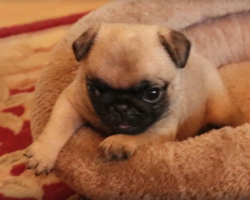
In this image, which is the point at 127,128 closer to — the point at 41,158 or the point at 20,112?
the point at 41,158

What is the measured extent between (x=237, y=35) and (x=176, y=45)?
874 millimetres

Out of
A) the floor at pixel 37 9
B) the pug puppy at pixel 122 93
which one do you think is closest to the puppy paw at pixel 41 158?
the pug puppy at pixel 122 93

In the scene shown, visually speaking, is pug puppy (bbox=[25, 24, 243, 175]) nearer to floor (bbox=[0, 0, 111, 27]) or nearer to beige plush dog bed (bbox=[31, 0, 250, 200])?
beige plush dog bed (bbox=[31, 0, 250, 200])

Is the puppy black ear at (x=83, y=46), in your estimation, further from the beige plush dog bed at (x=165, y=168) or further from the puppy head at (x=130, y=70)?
the beige plush dog bed at (x=165, y=168)

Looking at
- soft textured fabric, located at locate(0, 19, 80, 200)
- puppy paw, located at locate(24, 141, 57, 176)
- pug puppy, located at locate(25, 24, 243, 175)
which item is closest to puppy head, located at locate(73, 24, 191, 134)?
pug puppy, located at locate(25, 24, 243, 175)

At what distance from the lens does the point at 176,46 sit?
1180 millimetres

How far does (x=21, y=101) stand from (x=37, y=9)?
3.19 ft

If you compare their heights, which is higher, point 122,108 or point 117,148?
point 122,108

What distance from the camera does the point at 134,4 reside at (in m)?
1.75

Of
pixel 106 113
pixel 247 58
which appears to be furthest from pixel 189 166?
pixel 247 58

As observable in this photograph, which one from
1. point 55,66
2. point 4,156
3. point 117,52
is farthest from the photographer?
point 4,156

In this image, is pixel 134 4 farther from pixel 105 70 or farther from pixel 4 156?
pixel 4 156

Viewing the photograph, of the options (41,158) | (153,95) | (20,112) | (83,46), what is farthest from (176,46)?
(20,112)

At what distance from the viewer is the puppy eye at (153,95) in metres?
1.15
